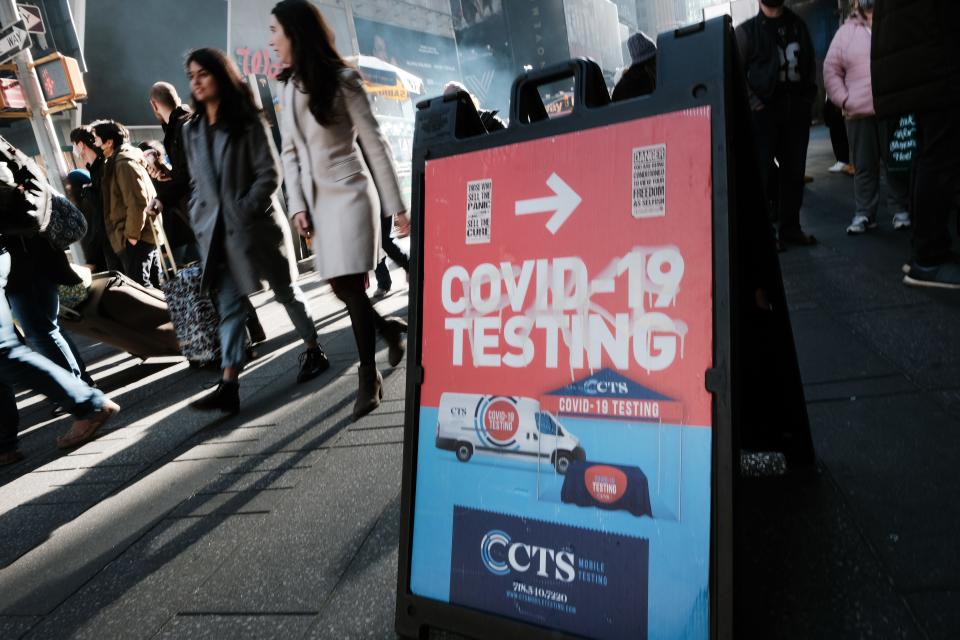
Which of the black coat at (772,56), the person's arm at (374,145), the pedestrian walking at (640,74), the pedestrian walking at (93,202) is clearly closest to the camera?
the person's arm at (374,145)

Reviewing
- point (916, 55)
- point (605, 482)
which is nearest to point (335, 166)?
point (605, 482)

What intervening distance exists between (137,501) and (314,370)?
1343 mm

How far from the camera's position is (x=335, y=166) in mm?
2783

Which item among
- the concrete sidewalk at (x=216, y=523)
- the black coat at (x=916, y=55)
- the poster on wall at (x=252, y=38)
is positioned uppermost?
the poster on wall at (x=252, y=38)

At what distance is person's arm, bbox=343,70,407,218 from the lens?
2773 millimetres

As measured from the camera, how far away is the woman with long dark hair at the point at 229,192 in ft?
10.5

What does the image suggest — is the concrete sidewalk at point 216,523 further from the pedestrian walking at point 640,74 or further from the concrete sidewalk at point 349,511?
the pedestrian walking at point 640,74

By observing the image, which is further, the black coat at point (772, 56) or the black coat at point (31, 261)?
the black coat at point (772, 56)

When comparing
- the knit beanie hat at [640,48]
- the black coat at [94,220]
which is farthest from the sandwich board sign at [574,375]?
the black coat at [94,220]

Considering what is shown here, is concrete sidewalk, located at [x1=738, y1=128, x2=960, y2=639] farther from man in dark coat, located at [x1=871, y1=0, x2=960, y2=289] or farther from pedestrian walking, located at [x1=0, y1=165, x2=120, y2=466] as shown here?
pedestrian walking, located at [x1=0, y1=165, x2=120, y2=466]

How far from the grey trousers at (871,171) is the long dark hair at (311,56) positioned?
3.79 metres

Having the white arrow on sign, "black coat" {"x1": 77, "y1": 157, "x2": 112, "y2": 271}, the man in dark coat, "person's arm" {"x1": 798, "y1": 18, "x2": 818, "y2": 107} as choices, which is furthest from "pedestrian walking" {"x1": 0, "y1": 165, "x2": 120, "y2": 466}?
"person's arm" {"x1": 798, "y1": 18, "x2": 818, "y2": 107}

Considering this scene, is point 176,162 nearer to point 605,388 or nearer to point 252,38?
point 605,388

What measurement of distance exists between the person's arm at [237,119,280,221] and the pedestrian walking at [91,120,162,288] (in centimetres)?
199
